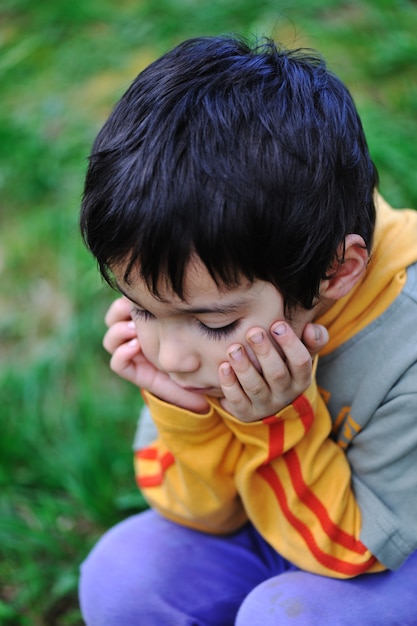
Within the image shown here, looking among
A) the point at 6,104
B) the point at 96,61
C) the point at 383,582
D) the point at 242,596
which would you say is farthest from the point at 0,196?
the point at 383,582

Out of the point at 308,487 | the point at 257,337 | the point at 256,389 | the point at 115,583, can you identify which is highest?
the point at 257,337

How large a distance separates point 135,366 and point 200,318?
339 millimetres

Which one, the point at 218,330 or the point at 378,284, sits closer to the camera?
the point at 218,330

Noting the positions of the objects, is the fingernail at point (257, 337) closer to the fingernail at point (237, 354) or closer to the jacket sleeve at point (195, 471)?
the fingernail at point (237, 354)

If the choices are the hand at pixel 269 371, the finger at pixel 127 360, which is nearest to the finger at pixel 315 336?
the hand at pixel 269 371

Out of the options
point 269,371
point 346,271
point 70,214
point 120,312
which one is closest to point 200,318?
point 269,371

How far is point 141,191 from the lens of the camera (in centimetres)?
120

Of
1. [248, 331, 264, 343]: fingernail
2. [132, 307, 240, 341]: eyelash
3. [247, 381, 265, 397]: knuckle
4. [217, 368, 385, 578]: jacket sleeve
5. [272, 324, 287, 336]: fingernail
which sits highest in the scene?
[132, 307, 240, 341]: eyelash

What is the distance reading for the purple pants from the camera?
4.75 ft

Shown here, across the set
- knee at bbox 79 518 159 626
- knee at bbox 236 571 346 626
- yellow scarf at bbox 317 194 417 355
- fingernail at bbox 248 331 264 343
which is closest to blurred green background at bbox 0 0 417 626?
knee at bbox 79 518 159 626

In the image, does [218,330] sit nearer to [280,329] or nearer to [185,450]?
[280,329]

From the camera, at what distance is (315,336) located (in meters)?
1.36

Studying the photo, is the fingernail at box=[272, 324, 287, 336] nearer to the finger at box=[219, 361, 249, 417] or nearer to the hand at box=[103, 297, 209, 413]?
the finger at box=[219, 361, 249, 417]

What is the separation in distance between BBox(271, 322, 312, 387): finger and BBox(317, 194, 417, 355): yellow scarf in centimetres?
15
